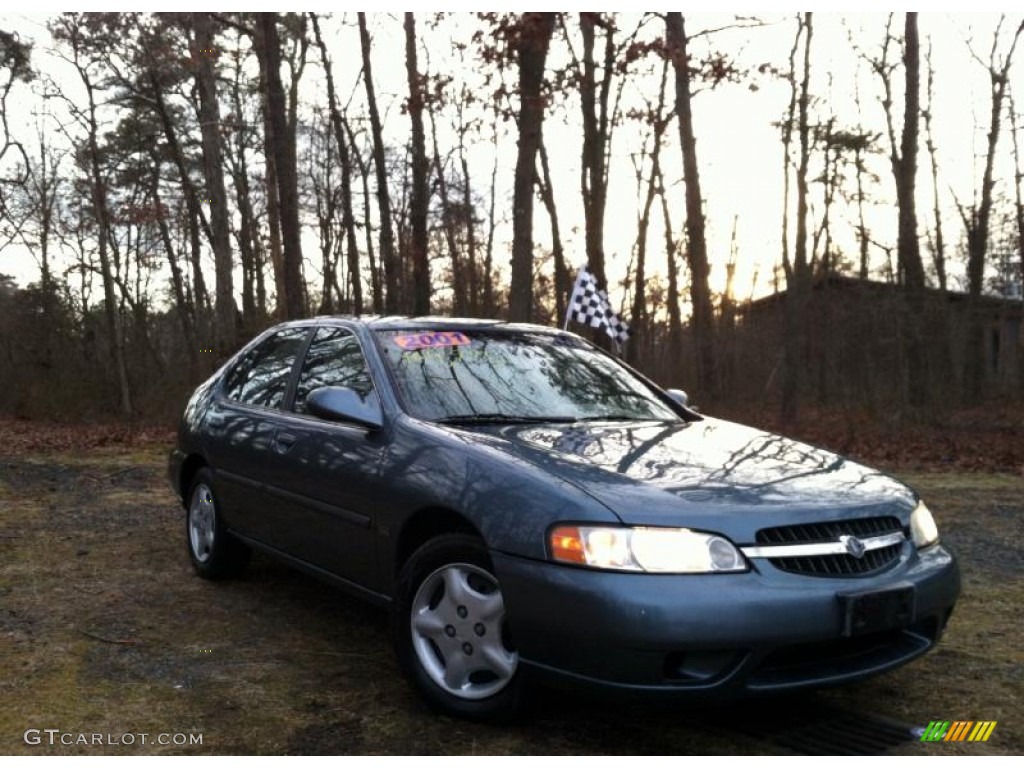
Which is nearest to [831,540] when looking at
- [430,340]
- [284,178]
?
[430,340]

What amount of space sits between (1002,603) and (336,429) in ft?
12.0

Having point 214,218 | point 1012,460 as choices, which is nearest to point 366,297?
point 214,218

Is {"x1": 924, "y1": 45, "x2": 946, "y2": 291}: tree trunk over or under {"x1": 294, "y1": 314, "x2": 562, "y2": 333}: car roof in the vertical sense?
over

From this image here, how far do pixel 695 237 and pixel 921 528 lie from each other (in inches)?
593

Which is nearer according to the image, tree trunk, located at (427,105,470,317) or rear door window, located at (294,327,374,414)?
rear door window, located at (294,327,374,414)

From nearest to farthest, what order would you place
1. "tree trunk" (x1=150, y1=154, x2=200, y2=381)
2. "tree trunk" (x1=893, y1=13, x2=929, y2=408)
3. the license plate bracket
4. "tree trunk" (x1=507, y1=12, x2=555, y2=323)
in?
1. the license plate bracket
2. "tree trunk" (x1=507, y1=12, x2=555, y2=323)
3. "tree trunk" (x1=893, y1=13, x2=929, y2=408)
4. "tree trunk" (x1=150, y1=154, x2=200, y2=381)

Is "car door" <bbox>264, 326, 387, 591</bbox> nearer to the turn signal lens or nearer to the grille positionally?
the turn signal lens

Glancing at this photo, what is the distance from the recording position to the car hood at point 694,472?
10.1 feet

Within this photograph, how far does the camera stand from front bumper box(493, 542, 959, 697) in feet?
9.31

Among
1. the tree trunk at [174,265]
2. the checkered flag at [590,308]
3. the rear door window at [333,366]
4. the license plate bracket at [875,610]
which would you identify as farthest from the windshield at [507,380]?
the tree trunk at [174,265]

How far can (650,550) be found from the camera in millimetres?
2936

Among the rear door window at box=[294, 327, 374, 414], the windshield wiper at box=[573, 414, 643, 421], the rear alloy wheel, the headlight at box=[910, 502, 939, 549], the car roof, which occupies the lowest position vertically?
the rear alloy wheel

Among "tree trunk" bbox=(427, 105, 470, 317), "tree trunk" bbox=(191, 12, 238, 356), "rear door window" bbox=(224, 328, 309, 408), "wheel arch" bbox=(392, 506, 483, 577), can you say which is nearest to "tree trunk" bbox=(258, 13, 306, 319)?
"tree trunk" bbox=(191, 12, 238, 356)

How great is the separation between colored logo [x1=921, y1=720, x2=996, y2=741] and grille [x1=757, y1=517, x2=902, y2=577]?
63 centimetres
